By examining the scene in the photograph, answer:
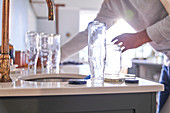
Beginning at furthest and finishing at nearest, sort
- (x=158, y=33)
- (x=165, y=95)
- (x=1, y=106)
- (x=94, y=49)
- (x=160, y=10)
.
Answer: (x=165, y=95) → (x=160, y=10) → (x=158, y=33) → (x=94, y=49) → (x=1, y=106)

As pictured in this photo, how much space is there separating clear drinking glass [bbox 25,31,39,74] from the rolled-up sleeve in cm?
61

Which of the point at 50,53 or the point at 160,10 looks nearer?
the point at 160,10

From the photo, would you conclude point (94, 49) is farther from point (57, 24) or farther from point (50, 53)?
point (57, 24)

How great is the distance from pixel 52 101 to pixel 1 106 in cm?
12

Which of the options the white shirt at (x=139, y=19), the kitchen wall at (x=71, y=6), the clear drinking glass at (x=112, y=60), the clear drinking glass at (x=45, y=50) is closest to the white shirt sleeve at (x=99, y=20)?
the white shirt at (x=139, y=19)

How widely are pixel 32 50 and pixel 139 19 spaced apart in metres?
0.65

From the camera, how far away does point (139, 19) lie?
1.16 meters

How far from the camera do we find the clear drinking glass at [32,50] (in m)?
1.09

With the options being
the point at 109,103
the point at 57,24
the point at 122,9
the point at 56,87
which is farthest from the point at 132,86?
the point at 57,24

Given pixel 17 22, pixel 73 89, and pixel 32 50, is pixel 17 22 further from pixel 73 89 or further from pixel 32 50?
pixel 73 89

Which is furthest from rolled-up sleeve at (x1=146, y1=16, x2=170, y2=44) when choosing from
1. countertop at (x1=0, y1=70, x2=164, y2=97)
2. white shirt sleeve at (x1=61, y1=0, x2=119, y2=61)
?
white shirt sleeve at (x1=61, y1=0, x2=119, y2=61)

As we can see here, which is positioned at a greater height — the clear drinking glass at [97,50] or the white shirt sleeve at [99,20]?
the white shirt sleeve at [99,20]

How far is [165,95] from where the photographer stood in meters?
1.14

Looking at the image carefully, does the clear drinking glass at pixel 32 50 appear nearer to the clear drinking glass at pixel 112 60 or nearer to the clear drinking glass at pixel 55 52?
the clear drinking glass at pixel 55 52
